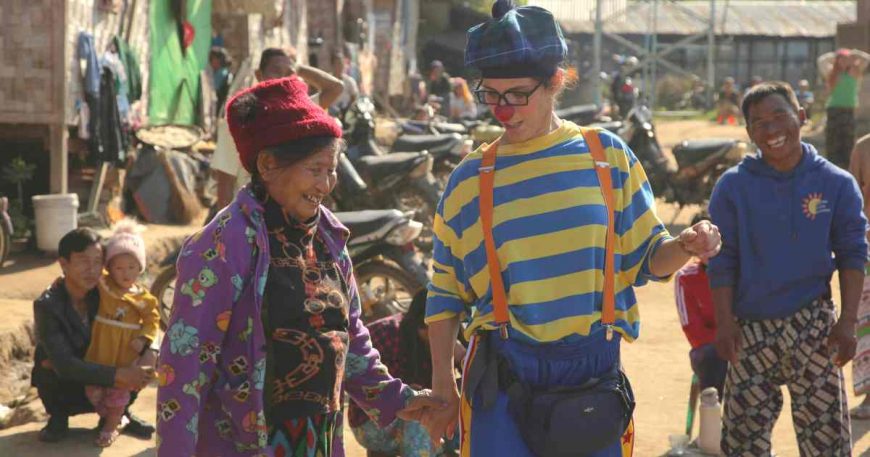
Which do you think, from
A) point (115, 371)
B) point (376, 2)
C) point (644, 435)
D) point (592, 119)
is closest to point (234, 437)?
point (115, 371)

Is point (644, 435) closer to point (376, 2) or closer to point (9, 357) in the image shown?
point (9, 357)

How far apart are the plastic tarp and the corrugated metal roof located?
34.2 metres

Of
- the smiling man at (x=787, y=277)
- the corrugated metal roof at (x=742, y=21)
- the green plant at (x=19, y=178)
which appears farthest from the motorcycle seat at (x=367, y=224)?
the corrugated metal roof at (x=742, y=21)

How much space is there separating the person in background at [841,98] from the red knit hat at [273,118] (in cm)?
1372

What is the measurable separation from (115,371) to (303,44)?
17384mm

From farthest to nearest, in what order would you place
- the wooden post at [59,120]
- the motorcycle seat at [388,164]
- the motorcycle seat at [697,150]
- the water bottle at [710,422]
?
the motorcycle seat at [697,150], the motorcycle seat at [388,164], the wooden post at [59,120], the water bottle at [710,422]

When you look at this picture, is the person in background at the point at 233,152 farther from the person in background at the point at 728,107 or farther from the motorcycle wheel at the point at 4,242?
the person in background at the point at 728,107

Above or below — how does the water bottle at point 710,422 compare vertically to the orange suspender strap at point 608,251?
below

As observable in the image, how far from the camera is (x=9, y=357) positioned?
25.0ft

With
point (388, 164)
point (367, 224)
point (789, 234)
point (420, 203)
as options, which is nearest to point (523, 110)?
point (789, 234)

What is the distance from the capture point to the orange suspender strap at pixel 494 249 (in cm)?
331

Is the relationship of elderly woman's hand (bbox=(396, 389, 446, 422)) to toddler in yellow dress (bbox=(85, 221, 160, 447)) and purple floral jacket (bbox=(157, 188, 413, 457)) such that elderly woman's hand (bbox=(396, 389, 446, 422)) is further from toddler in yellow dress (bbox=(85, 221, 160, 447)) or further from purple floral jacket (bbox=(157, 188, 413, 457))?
toddler in yellow dress (bbox=(85, 221, 160, 447))

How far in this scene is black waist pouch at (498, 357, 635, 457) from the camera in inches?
127

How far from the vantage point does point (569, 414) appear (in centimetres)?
323
